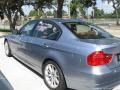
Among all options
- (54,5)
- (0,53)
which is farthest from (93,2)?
(0,53)

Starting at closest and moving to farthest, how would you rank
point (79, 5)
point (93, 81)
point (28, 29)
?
point (93, 81) < point (28, 29) < point (79, 5)

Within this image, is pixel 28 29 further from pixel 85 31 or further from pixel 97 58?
pixel 97 58

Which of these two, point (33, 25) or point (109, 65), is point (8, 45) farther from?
point (109, 65)

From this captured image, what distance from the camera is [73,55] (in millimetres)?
5746

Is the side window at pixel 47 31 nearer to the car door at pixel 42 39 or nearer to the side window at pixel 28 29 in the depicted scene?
the car door at pixel 42 39

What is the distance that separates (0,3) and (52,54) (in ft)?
86.0

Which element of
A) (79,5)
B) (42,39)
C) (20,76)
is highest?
(42,39)

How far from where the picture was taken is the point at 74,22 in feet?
23.0

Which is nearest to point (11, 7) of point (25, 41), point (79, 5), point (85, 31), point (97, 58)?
point (79, 5)

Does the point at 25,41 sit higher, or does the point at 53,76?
the point at 25,41

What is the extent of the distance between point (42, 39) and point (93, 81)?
194 cm

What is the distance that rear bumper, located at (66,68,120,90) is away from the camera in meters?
5.45

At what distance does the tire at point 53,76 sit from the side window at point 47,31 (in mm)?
599

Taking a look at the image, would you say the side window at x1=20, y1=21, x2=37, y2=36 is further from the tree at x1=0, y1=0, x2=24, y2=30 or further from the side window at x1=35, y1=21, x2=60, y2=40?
the tree at x1=0, y1=0, x2=24, y2=30
